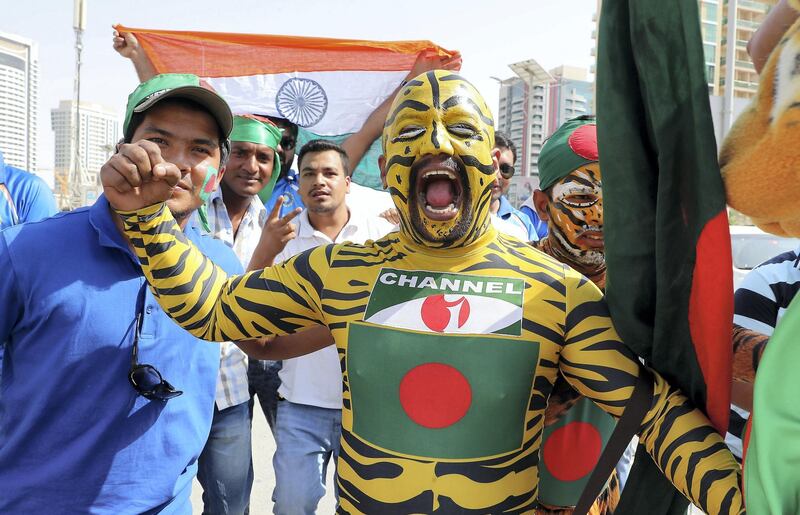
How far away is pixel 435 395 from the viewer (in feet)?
5.76

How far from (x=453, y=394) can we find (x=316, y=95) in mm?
4052

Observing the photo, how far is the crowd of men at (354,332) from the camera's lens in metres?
1.73

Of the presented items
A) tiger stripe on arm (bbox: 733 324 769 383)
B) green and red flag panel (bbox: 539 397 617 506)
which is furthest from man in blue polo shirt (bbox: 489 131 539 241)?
tiger stripe on arm (bbox: 733 324 769 383)

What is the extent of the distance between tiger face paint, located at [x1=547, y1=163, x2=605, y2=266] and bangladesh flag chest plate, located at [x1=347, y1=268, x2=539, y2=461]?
826 mm

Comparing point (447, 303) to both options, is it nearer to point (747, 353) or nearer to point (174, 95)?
point (747, 353)

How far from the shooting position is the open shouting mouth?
6.08 ft

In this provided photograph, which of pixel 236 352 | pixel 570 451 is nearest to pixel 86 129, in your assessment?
pixel 236 352

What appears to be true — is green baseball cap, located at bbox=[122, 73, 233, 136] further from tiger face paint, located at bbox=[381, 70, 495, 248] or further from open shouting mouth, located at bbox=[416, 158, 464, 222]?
open shouting mouth, located at bbox=[416, 158, 464, 222]

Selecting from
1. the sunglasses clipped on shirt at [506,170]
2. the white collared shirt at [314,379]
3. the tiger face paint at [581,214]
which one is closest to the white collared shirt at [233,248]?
the white collared shirt at [314,379]

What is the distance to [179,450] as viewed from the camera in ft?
6.79

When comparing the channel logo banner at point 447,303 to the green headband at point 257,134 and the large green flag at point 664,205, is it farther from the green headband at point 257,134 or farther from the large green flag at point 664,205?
the green headband at point 257,134

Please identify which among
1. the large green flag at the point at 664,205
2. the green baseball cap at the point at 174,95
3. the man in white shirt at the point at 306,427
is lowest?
the man in white shirt at the point at 306,427

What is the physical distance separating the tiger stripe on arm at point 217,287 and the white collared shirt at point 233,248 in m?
1.09

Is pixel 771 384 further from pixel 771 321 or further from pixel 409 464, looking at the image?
pixel 771 321
